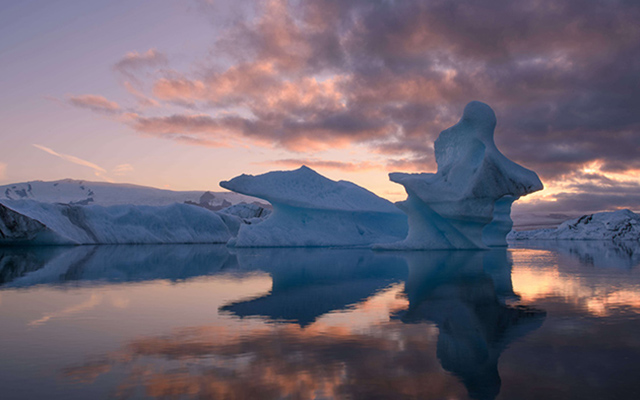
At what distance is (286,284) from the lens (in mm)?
6871

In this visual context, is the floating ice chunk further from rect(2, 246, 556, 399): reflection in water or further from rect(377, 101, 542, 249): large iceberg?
rect(2, 246, 556, 399): reflection in water

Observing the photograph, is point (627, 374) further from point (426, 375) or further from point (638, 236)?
point (638, 236)

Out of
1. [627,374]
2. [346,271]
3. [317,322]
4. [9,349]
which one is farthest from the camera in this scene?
[346,271]

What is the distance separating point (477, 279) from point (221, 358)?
219 inches

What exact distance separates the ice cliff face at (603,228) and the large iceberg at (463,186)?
25.8 meters

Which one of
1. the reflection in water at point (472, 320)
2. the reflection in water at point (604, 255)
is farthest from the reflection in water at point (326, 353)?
the reflection in water at point (604, 255)

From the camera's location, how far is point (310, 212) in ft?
82.9

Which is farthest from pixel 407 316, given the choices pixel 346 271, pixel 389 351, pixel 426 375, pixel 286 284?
pixel 346 271

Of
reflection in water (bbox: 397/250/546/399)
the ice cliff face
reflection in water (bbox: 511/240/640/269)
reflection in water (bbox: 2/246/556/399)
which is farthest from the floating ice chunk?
reflection in water (bbox: 2/246/556/399)

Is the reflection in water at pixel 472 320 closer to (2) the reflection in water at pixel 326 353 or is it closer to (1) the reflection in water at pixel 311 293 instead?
(2) the reflection in water at pixel 326 353

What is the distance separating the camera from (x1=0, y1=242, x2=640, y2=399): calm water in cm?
235

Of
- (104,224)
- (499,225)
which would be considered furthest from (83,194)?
(499,225)

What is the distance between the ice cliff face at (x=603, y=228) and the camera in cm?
3753

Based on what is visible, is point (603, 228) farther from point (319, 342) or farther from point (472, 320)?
point (319, 342)
